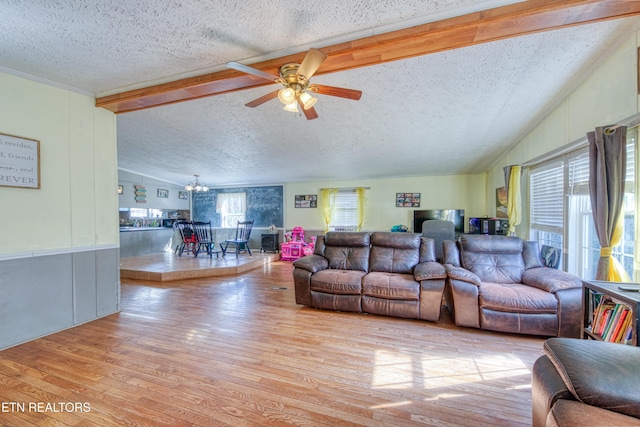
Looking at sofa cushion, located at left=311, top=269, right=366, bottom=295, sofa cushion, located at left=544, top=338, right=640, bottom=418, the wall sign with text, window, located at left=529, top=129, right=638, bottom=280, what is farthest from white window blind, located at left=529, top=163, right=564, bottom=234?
the wall sign with text

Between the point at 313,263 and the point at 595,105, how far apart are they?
3233 mm

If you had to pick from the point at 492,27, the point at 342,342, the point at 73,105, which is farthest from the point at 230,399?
the point at 73,105

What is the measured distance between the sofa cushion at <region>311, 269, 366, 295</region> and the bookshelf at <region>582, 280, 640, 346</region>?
1.92 m

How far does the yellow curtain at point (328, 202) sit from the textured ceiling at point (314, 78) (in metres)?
2.51

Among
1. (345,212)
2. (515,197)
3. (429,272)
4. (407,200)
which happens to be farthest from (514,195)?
(345,212)

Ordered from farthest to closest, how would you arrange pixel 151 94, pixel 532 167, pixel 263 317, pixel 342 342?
pixel 532 167 → pixel 263 317 → pixel 151 94 → pixel 342 342

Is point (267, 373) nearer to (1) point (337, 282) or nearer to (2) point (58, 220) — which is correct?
(1) point (337, 282)

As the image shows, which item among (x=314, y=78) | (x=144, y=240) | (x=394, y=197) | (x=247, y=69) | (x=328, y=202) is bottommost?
(x=144, y=240)

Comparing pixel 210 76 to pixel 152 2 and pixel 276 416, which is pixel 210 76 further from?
pixel 276 416

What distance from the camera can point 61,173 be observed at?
264 cm

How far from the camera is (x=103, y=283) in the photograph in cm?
302

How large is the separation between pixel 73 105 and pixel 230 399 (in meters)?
3.35

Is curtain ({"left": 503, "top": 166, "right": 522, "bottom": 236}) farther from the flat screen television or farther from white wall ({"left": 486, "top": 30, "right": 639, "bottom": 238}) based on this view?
the flat screen television

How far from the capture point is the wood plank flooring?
4.97 ft
